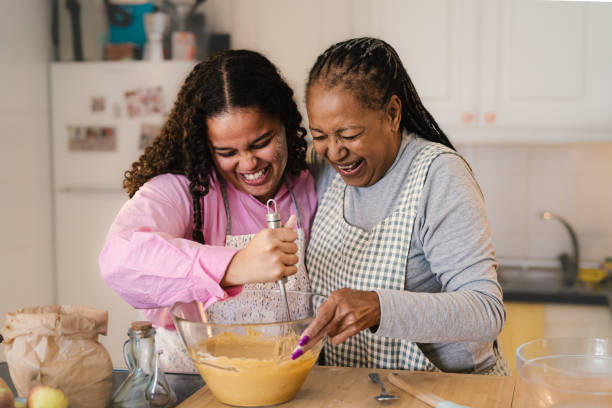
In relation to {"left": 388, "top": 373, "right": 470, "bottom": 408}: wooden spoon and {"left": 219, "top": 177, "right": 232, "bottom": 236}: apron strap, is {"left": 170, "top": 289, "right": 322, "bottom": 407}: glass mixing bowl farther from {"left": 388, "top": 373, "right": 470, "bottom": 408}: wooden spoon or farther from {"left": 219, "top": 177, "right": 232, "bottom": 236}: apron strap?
{"left": 219, "top": 177, "right": 232, "bottom": 236}: apron strap

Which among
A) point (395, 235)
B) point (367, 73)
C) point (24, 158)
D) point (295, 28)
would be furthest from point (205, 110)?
point (24, 158)

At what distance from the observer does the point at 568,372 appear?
3.12ft

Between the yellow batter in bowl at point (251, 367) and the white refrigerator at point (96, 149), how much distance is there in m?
1.88

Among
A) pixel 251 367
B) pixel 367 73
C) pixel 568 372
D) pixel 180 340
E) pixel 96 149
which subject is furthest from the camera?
pixel 96 149

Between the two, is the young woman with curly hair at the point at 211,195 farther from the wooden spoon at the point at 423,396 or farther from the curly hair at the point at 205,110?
the wooden spoon at the point at 423,396

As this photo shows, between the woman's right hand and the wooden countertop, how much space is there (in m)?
0.20

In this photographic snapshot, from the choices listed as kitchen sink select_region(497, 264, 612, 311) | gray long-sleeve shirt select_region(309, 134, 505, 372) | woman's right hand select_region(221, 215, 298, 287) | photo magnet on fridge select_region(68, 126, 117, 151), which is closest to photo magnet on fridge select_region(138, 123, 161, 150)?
photo magnet on fridge select_region(68, 126, 117, 151)

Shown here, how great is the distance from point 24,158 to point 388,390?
2261mm

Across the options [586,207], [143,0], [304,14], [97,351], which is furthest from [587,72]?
[97,351]

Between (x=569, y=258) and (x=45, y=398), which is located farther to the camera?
(x=569, y=258)

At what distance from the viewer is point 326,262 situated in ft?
4.71

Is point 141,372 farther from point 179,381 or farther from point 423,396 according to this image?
point 423,396

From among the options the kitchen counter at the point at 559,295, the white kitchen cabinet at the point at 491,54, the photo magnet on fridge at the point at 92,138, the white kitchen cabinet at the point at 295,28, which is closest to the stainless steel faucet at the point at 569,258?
the kitchen counter at the point at 559,295

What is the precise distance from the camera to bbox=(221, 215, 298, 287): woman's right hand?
1.13 m
